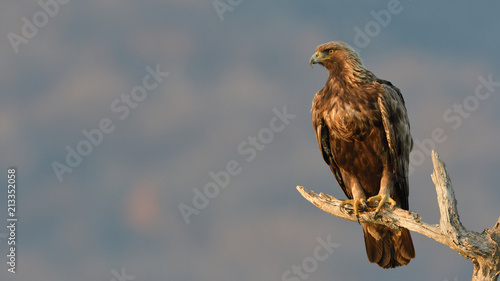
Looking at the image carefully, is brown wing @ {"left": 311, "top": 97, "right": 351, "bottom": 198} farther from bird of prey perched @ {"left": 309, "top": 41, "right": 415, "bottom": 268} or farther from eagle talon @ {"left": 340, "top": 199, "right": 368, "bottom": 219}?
eagle talon @ {"left": 340, "top": 199, "right": 368, "bottom": 219}

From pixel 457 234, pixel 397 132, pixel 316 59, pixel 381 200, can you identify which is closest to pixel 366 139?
pixel 397 132

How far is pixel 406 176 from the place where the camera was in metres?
10.0

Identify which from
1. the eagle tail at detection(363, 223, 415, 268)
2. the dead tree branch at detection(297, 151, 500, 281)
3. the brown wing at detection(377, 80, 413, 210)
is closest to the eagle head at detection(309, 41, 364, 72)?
the brown wing at detection(377, 80, 413, 210)

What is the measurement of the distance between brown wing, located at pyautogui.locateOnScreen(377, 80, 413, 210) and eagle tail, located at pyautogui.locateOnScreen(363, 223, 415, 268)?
0.49 metres

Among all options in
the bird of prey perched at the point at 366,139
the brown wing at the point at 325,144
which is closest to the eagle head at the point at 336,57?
the bird of prey perched at the point at 366,139

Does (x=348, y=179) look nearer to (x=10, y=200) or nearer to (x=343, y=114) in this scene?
(x=343, y=114)

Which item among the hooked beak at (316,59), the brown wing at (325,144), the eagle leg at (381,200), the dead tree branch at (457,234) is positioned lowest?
the dead tree branch at (457,234)

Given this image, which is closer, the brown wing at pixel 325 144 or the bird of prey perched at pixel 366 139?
the bird of prey perched at pixel 366 139

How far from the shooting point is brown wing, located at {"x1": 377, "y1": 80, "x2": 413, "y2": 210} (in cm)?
959

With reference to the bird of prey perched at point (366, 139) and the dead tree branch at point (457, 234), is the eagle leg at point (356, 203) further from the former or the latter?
the dead tree branch at point (457, 234)

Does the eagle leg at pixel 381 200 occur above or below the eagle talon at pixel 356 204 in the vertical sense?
above

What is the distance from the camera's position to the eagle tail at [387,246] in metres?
10.1

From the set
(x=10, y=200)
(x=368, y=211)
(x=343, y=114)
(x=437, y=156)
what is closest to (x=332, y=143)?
(x=343, y=114)

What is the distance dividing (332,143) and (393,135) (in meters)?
1.01
